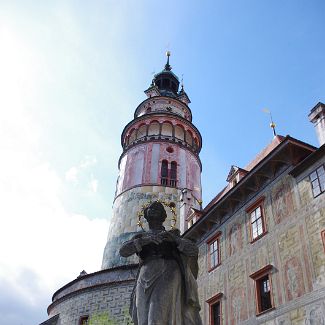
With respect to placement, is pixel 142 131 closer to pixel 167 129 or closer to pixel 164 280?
pixel 167 129

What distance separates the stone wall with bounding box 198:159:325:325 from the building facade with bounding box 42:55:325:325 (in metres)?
0.03

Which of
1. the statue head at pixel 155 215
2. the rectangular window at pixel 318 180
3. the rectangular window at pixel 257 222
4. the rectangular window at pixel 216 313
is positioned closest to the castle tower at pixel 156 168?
the rectangular window at pixel 216 313

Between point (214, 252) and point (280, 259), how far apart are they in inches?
168

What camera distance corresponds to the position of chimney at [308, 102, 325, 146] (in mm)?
13416

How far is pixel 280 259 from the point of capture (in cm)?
1200

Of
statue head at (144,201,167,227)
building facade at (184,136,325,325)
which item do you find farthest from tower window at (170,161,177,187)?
statue head at (144,201,167,227)

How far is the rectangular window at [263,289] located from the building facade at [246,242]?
30 millimetres

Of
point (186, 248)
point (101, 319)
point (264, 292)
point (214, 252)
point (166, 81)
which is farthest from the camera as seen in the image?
point (166, 81)

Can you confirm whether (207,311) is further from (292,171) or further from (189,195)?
(189,195)

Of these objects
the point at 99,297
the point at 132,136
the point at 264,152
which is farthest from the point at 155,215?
the point at 132,136

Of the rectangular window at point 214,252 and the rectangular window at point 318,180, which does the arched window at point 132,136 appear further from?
the rectangular window at point 318,180

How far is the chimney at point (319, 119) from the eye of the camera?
44.0 ft

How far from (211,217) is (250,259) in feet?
11.3

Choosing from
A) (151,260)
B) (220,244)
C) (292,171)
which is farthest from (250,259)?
(151,260)
